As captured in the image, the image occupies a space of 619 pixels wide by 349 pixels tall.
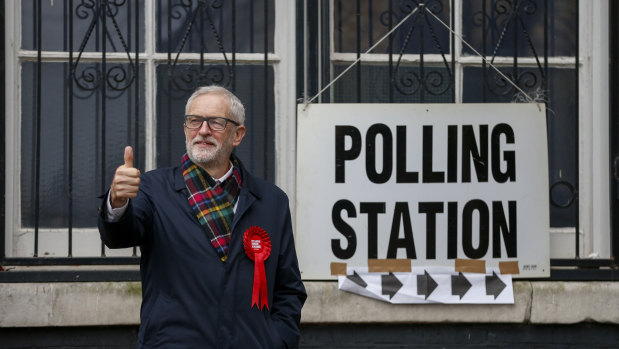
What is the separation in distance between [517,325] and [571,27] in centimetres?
169

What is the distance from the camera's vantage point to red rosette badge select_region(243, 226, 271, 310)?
10.7ft

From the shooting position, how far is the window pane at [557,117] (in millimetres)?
5328

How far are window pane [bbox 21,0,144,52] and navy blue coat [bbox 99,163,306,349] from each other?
2.03 m

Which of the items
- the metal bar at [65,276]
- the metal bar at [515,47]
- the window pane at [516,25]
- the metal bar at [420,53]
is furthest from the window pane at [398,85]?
the metal bar at [65,276]

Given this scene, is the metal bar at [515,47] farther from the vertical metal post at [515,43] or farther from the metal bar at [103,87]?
the metal bar at [103,87]

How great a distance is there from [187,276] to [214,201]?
28cm

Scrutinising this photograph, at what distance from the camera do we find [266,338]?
3277 millimetres

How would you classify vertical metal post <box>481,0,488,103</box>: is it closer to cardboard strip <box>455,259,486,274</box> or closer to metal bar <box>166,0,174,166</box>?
cardboard strip <box>455,259,486,274</box>

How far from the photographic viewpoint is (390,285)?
5.09m

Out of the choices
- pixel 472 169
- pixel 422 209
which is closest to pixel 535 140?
pixel 472 169

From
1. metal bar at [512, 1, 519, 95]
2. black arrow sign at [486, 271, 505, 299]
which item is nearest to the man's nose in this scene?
black arrow sign at [486, 271, 505, 299]

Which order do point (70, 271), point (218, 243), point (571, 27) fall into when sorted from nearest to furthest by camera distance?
1. point (218, 243)
2. point (70, 271)
3. point (571, 27)

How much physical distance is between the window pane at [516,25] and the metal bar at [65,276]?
7.42 ft

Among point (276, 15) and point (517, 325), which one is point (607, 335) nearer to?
point (517, 325)
